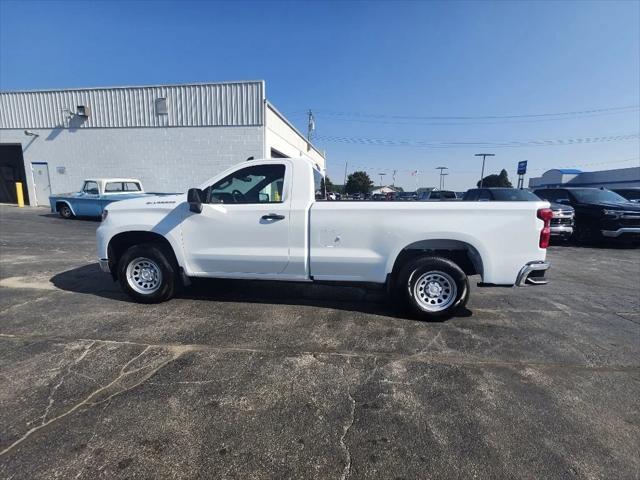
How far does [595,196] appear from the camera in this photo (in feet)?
35.0

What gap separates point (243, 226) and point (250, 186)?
1.94ft

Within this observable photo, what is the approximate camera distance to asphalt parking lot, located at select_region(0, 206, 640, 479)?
201 centimetres

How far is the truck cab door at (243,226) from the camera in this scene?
4.20 meters

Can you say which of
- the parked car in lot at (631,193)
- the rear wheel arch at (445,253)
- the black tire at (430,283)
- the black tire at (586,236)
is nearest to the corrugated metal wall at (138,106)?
the black tire at (586,236)

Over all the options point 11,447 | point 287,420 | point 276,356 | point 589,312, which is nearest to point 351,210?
point 276,356

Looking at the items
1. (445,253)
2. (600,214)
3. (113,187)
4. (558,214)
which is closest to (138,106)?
(113,187)

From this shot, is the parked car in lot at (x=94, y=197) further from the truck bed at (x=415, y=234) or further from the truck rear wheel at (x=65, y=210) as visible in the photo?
the truck bed at (x=415, y=234)

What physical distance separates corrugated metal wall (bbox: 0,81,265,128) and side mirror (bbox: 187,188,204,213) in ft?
49.9

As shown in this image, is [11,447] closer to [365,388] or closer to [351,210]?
[365,388]

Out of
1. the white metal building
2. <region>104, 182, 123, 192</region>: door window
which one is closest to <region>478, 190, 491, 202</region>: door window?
the white metal building

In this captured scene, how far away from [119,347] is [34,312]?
1.96 metres

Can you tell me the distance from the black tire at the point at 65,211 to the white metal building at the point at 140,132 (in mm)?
4867

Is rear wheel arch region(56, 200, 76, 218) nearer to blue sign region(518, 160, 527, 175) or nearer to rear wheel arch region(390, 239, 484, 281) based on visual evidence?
rear wheel arch region(390, 239, 484, 281)

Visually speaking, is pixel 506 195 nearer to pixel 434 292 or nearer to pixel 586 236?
pixel 586 236
